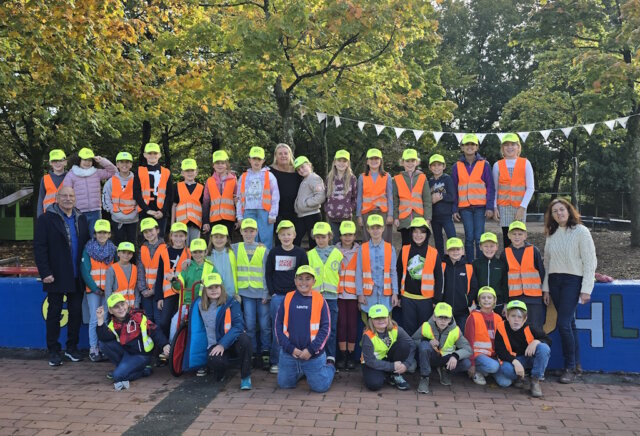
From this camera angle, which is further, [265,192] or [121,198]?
[121,198]

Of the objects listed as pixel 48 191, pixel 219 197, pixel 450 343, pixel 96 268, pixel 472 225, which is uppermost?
pixel 48 191

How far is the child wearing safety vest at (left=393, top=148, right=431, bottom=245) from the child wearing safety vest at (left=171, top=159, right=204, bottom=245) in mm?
2719

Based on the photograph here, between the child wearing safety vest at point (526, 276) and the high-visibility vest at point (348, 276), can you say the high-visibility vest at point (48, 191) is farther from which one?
the child wearing safety vest at point (526, 276)

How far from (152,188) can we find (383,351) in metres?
3.90

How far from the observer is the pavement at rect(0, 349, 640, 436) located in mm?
4836

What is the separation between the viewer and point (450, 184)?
7266 millimetres

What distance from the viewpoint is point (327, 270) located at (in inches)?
252

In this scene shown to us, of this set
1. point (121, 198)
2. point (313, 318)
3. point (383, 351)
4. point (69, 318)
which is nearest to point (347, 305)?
point (313, 318)

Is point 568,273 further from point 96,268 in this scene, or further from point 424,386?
point 96,268

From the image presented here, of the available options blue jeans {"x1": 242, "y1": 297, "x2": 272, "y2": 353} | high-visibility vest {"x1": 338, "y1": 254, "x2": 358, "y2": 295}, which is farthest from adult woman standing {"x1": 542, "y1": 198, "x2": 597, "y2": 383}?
blue jeans {"x1": 242, "y1": 297, "x2": 272, "y2": 353}

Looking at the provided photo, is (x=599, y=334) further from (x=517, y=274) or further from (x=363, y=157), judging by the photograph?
(x=363, y=157)

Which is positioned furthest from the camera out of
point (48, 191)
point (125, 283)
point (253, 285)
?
point (48, 191)

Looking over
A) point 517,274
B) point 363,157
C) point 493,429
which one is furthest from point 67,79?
point 363,157

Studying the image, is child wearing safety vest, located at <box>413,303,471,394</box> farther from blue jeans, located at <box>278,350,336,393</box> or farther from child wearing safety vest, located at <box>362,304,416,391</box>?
blue jeans, located at <box>278,350,336,393</box>
